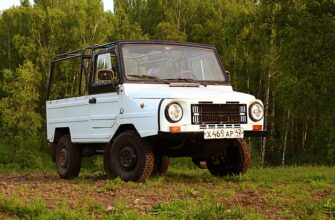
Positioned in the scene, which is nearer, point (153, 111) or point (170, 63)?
point (153, 111)

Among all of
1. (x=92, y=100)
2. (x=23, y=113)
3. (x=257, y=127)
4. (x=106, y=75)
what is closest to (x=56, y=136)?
(x=92, y=100)

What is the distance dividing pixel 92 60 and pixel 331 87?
1516cm

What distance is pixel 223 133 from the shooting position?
8.68m

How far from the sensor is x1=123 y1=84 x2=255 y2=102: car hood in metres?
8.52

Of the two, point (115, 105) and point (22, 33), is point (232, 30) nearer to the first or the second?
point (115, 105)

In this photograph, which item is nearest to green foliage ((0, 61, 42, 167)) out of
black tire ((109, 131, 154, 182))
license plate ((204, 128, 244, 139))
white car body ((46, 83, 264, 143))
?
white car body ((46, 83, 264, 143))

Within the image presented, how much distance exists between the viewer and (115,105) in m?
9.40

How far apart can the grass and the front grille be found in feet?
3.21

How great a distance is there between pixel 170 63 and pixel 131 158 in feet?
6.18

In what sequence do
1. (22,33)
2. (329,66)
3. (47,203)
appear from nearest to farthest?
(47,203) → (329,66) → (22,33)

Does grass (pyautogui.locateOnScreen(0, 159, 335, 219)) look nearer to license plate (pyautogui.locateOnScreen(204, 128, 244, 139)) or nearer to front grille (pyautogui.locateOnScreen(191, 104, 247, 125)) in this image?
license plate (pyautogui.locateOnScreen(204, 128, 244, 139))

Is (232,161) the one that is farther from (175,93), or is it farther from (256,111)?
(175,93)

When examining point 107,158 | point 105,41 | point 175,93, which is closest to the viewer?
point 175,93

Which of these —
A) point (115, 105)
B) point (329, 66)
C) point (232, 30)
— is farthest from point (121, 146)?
point (232, 30)
